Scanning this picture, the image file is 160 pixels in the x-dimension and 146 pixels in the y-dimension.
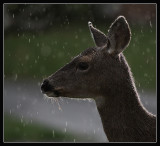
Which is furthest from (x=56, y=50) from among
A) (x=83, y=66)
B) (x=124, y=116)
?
(x=124, y=116)

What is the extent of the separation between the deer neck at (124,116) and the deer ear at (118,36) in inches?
15.2

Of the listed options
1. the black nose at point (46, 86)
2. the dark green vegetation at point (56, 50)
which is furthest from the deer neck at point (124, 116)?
the dark green vegetation at point (56, 50)

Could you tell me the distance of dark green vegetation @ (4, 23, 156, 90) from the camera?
51.3ft

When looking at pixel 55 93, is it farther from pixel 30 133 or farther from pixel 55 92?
pixel 30 133

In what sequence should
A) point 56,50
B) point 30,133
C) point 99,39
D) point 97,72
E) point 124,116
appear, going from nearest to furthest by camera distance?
point 124,116, point 97,72, point 99,39, point 30,133, point 56,50

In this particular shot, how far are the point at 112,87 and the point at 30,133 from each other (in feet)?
18.7

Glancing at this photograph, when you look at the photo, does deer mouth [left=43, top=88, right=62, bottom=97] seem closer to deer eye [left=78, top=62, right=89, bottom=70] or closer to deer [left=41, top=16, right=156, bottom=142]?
deer [left=41, top=16, right=156, bottom=142]

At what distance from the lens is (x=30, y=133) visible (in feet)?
36.6

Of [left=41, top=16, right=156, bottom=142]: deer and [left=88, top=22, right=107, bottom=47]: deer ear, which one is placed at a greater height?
[left=88, top=22, right=107, bottom=47]: deer ear

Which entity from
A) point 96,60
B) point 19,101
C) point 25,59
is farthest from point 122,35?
point 25,59

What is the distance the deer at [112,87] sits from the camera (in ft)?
18.3

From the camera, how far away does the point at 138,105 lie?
18.6ft

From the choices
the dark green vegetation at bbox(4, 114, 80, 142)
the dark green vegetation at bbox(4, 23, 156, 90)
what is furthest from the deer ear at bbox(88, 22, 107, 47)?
the dark green vegetation at bbox(4, 23, 156, 90)

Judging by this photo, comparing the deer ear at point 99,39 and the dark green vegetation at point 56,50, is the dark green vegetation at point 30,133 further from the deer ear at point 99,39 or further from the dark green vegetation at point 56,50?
the deer ear at point 99,39
